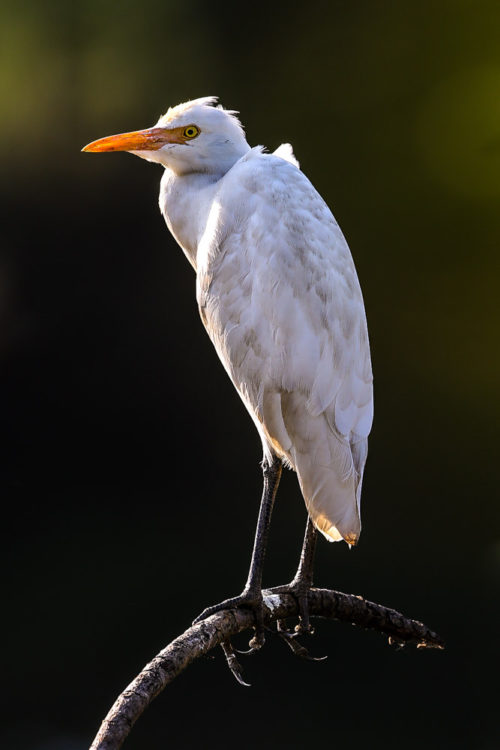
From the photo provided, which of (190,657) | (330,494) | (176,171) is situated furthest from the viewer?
(176,171)

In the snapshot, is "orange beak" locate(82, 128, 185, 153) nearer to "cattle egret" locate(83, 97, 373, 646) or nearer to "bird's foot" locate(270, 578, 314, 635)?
"cattle egret" locate(83, 97, 373, 646)

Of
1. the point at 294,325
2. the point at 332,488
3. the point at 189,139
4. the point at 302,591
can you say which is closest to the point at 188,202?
the point at 189,139

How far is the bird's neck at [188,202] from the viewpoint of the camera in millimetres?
1385

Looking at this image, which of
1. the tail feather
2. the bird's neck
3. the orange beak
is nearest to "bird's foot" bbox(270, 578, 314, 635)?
the tail feather

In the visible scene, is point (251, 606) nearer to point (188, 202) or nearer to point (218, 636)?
point (218, 636)

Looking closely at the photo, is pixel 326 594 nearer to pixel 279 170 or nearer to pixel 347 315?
A: pixel 347 315

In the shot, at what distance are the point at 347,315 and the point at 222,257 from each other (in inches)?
7.9

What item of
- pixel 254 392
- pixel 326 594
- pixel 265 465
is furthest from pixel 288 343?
pixel 326 594

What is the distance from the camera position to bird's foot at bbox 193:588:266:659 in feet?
3.79

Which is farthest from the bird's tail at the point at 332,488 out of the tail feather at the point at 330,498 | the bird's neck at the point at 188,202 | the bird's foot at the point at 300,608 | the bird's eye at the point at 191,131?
the bird's eye at the point at 191,131

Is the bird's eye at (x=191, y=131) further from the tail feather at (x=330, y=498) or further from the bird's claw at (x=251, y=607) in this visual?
the bird's claw at (x=251, y=607)

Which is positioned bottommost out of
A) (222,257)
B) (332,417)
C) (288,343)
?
(332,417)

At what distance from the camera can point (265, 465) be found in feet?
4.27

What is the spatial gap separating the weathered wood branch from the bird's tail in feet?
0.36
